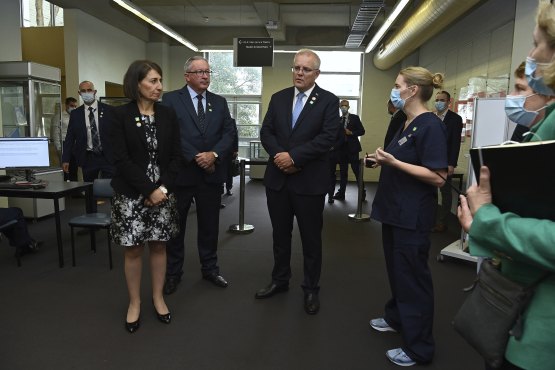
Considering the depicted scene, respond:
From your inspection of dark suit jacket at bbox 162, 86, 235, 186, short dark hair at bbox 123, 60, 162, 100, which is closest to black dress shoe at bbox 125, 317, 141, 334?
dark suit jacket at bbox 162, 86, 235, 186

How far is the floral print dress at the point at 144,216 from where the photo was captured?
225 cm

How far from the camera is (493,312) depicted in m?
0.95

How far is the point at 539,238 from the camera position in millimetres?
795

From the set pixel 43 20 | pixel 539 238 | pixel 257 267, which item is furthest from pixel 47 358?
pixel 43 20

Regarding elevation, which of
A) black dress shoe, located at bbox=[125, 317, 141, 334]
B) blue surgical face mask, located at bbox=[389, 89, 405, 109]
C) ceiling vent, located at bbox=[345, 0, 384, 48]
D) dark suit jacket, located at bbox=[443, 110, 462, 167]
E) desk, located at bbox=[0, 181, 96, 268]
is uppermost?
ceiling vent, located at bbox=[345, 0, 384, 48]

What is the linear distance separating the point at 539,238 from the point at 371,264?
118 inches

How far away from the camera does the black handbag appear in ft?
2.94

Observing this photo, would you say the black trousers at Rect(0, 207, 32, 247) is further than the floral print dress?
Yes

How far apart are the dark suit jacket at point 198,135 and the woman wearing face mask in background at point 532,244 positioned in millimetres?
2135

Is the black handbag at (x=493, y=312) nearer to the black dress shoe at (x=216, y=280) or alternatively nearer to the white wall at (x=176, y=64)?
the black dress shoe at (x=216, y=280)

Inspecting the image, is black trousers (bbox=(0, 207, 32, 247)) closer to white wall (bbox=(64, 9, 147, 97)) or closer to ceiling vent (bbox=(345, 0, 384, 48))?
white wall (bbox=(64, 9, 147, 97))

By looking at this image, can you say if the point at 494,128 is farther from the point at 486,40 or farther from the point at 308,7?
the point at 308,7

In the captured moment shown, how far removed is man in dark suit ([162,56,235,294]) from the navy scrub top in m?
1.28

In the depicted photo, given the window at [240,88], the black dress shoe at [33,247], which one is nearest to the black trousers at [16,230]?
the black dress shoe at [33,247]
